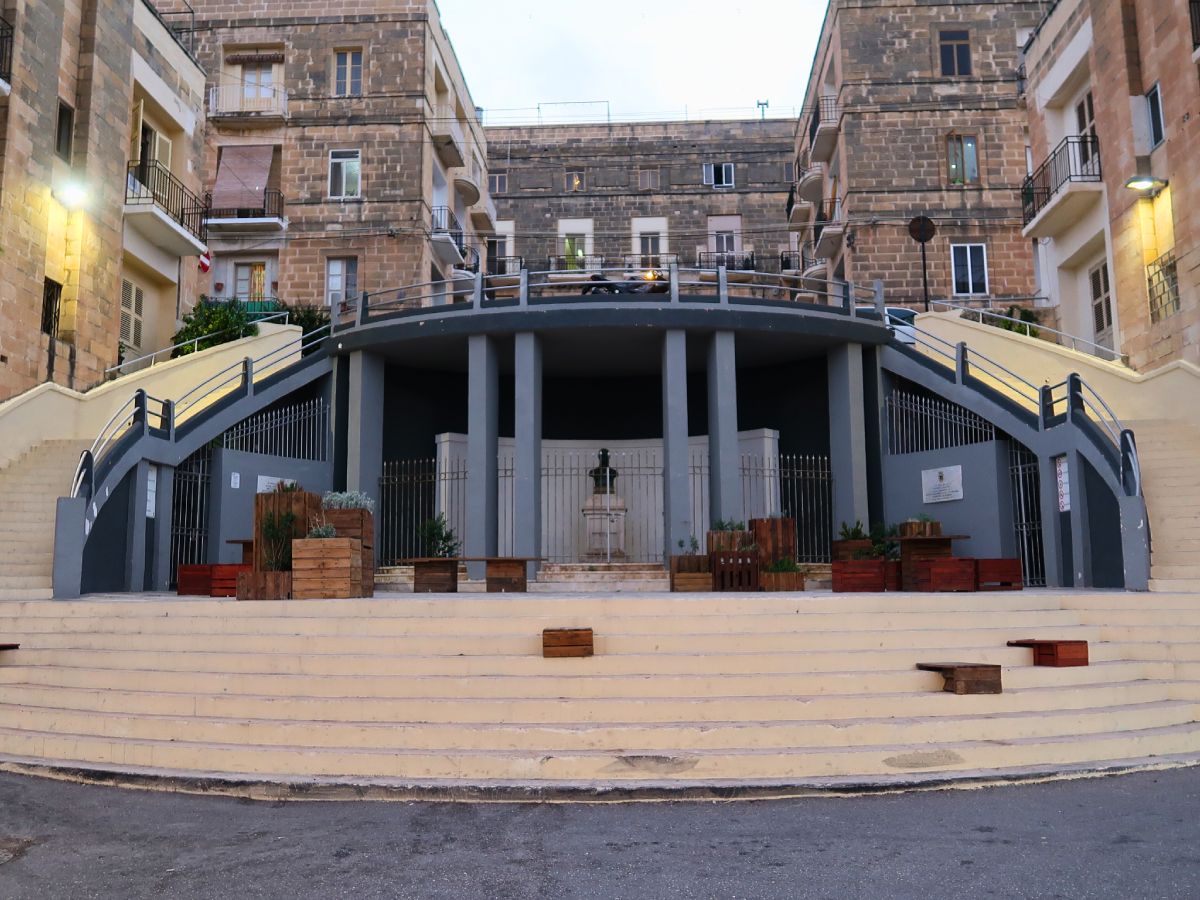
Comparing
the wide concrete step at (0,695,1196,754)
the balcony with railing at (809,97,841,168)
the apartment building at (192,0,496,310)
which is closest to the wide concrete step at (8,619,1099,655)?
the wide concrete step at (0,695,1196,754)

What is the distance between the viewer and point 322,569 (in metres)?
11.4

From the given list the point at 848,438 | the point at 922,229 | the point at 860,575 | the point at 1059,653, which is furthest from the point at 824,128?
the point at 1059,653

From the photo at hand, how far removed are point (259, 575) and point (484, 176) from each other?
33.6 m

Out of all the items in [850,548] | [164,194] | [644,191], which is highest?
[644,191]

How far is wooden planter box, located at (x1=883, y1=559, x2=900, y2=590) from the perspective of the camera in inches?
578

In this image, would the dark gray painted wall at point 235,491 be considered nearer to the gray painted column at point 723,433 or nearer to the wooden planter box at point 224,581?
the wooden planter box at point 224,581

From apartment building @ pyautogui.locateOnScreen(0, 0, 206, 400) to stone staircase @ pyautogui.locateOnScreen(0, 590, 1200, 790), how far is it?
12.4m

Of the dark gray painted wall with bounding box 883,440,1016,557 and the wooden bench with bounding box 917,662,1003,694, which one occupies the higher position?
the dark gray painted wall with bounding box 883,440,1016,557

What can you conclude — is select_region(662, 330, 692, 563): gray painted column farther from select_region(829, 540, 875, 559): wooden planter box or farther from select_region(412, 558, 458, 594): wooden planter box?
select_region(412, 558, 458, 594): wooden planter box

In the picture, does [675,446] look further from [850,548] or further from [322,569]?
[322,569]

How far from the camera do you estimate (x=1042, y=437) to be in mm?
15617

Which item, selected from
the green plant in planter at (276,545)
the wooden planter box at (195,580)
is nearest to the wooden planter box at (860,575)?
the green plant in planter at (276,545)

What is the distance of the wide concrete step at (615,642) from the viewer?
9375 millimetres

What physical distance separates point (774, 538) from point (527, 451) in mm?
4455
